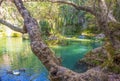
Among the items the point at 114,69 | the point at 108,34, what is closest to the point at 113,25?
the point at 108,34

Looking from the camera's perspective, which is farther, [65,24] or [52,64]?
[65,24]

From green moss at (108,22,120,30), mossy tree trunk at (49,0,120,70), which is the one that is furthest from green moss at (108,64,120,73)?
green moss at (108,22,120,30)

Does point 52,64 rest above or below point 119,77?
above

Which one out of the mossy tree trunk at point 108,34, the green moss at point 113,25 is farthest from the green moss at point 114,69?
the green moss at point 113,25

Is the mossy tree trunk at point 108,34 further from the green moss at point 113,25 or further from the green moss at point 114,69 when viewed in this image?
the green moss at point 114,69

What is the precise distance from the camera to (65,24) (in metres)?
52.6

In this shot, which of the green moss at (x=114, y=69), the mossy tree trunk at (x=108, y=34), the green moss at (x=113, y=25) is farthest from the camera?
the green moss at (x=113, y=25)

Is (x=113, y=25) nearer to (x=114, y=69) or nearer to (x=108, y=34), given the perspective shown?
(x=108, y=34)

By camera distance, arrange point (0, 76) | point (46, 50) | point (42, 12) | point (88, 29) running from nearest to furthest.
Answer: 1. point (46, 50)
2. point (0, 76)
3. point (42, 12)
4. point (88, 29)

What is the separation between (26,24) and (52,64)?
1.21 metres

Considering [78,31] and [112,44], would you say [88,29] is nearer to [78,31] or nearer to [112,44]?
[78,31]

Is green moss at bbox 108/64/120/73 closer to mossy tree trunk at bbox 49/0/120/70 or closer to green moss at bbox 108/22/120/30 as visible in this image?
mossy tree trunk at bbox 49/0/120/70

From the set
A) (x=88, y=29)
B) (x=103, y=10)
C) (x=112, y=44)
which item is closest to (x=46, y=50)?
(x=112, y=44)

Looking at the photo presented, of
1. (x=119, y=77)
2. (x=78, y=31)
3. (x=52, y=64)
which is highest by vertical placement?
(x=52, y=64)
